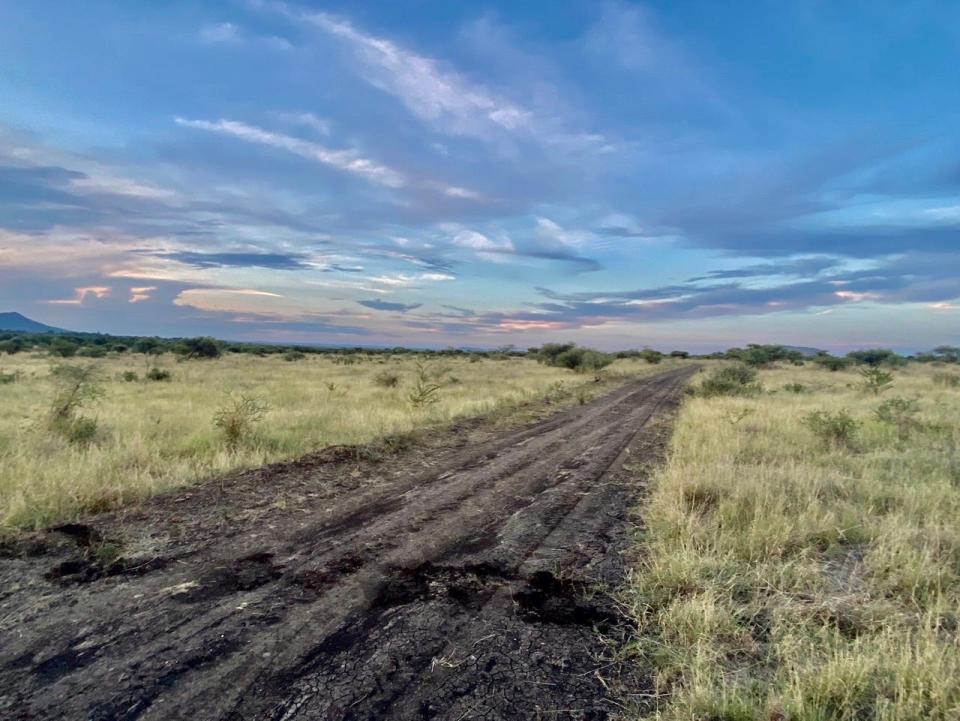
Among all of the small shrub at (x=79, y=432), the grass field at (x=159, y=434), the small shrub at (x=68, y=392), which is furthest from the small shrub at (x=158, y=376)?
the small shrub at (x=79, y=432)

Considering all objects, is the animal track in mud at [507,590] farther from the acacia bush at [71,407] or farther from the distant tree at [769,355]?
the distant tree at [769,355]

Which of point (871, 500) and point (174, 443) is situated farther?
point (174, 443)

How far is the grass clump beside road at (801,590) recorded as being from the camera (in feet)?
10.2

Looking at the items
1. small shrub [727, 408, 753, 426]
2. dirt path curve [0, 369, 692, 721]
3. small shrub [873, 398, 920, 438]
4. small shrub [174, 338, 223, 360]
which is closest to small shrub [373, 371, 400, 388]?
small shrub [727, 408, 753, 426]

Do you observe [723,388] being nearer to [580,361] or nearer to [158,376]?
[580,361]

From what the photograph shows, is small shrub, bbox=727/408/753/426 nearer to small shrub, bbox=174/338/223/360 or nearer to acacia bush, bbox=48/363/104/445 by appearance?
acacia bush, bbox=48/363/104/445

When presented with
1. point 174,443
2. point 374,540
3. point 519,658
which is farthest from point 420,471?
point 519,658

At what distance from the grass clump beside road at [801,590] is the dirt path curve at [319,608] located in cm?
54

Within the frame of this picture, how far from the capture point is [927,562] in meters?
4.76

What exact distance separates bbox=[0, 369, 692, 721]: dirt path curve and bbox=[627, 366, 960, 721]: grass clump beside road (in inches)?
21.4

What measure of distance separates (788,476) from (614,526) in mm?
3303

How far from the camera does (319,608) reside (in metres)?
4.17

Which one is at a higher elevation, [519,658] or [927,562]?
[927,562]

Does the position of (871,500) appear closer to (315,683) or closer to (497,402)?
(315,683)
